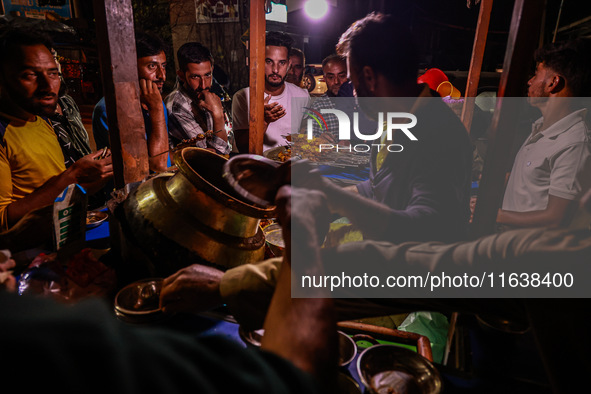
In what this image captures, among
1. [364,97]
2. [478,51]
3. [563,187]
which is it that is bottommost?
[563,187]

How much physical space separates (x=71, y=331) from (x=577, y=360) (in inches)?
54.9

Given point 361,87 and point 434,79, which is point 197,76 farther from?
point 434,79

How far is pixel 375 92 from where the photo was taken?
198 centimetres

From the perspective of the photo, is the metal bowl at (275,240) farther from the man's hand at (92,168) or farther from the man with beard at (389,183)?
the man's hand at (92,168)

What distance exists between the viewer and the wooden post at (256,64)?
2.73m

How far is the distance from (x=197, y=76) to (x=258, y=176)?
3.70 m

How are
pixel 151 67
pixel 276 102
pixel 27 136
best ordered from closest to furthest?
pixel 27 136
pixel 151 67
pixel 276 102

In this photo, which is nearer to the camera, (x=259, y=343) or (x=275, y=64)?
(x=259, y=343)

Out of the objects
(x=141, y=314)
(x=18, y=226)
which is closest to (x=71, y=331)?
(x=141, y=314)

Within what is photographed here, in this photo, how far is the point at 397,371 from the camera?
1368 mm

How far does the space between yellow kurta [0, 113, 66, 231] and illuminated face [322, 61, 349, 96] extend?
4846 millimetres

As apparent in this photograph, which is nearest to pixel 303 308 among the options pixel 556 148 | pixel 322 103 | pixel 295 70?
pixel 556 148

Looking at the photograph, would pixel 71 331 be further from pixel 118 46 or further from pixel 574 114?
pixel 574 114

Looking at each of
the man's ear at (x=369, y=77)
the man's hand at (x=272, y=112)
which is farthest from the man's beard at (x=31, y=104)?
the man's ear at (x=369, y=77)
